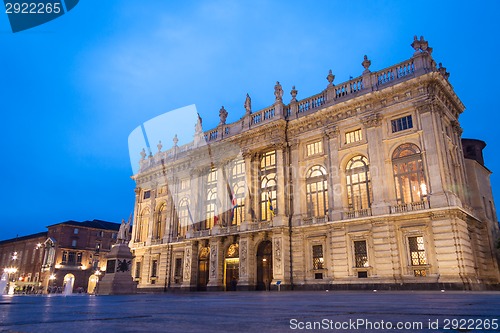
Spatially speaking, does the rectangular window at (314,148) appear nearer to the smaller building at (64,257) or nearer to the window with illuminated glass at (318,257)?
the window with illuminated glass at (318,257)

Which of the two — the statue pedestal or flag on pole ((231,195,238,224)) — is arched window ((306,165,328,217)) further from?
the statue pedestal

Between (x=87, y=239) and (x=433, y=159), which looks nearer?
(x=433, y=159)

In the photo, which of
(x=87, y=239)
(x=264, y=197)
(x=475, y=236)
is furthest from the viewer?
(x=87, y=239)

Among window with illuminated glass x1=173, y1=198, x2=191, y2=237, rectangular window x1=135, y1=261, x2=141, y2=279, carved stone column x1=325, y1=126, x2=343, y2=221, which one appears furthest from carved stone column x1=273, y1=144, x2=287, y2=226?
rectangular window x1=135, y1=261, x2=141, y2=279

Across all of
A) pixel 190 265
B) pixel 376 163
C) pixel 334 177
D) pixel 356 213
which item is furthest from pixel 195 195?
pixel 376 163

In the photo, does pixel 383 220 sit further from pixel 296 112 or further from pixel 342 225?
pixel 296 112

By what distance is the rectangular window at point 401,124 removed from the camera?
25422mm

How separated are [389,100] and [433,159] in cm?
548

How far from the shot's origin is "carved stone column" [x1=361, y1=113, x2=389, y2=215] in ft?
81.5

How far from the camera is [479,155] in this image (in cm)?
3362

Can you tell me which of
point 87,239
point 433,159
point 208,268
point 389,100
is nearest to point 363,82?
point 389,100

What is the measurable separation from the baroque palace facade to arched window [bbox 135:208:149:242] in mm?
6508

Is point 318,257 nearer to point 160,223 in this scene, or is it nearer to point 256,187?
point 256,187

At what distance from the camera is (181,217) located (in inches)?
1523
